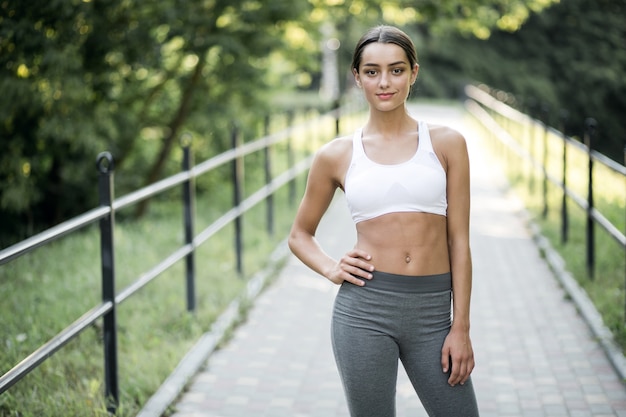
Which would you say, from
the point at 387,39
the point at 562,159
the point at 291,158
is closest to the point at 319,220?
the point at 387,39

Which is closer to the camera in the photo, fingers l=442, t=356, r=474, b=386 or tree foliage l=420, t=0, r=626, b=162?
fingers l=442, t=356, r=474, b=386

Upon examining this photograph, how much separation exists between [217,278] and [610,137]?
29016 mm

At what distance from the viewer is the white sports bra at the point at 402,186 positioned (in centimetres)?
288

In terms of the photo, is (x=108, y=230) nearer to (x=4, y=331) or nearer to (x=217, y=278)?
(x=4, y=331)

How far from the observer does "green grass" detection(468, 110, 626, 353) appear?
6551mm

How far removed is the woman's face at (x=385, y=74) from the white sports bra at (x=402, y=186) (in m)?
0.16

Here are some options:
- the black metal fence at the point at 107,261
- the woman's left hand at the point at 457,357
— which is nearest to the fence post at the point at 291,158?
the black metal fence at the point at 107,261

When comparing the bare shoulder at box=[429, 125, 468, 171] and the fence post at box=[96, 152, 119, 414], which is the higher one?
the bare shoulder at box=[429, 125, 468, 171]

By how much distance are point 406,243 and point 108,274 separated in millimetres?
2166

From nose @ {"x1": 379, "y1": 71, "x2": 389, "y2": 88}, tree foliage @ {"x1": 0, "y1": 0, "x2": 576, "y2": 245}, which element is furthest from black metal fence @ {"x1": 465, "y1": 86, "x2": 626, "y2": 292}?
nose @ {"x1": 379, "y1": 71, "x2": 389, "y2": 88}

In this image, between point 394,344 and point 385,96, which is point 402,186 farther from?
point 394,344

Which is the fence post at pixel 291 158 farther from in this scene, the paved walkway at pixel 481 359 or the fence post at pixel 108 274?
the fence post at pixel 108 274

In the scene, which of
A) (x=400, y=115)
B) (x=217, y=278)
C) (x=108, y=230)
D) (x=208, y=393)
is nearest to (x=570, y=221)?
(x=217, y=278)

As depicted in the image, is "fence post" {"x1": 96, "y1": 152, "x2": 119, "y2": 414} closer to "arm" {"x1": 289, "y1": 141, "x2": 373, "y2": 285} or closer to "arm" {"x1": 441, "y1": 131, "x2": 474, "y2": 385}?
"arm" {"x1": 289, "y1": 141, "x2": 373, "y2": 285}
